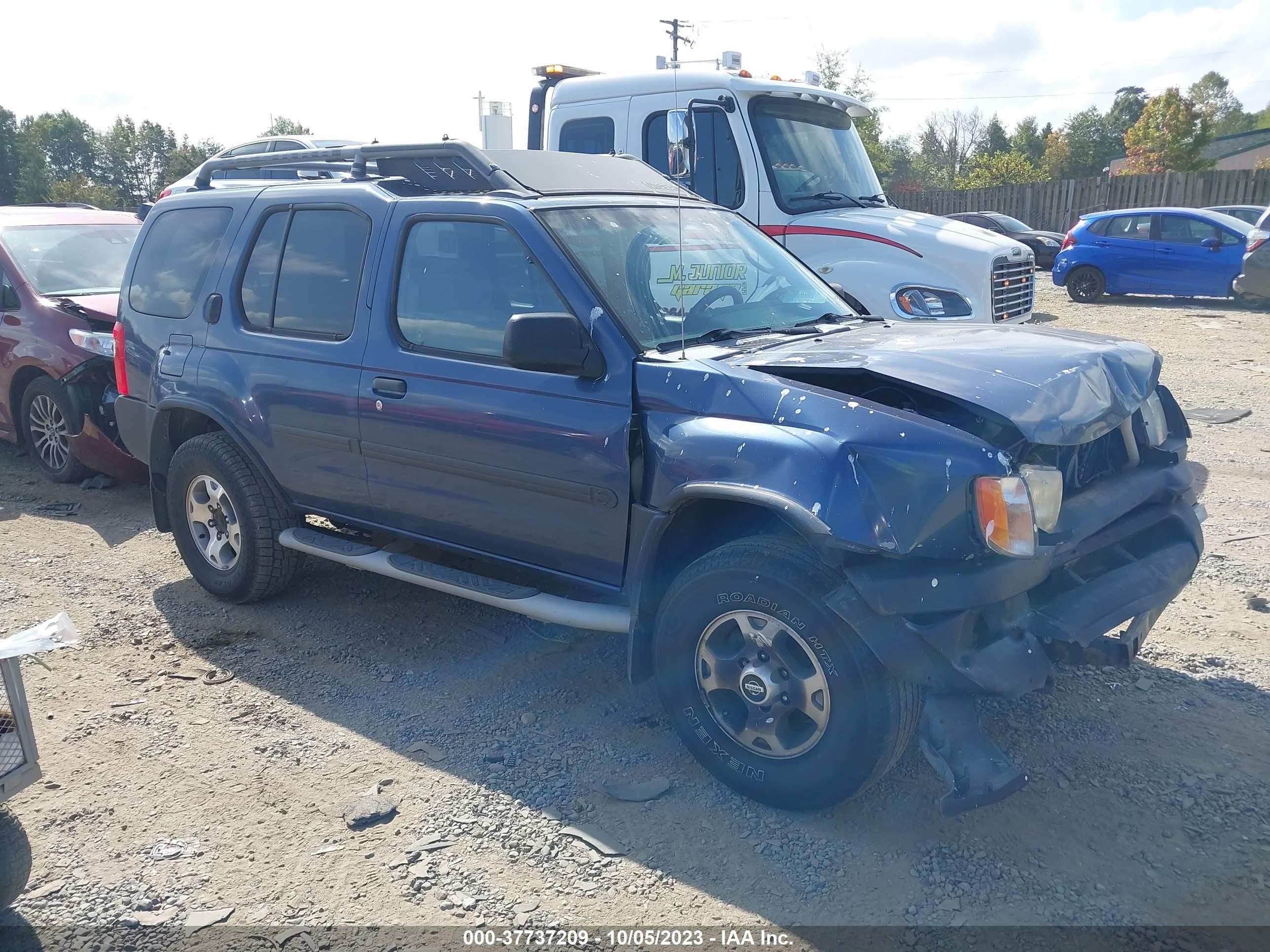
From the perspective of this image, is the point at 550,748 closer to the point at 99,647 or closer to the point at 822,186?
the point at 99,647

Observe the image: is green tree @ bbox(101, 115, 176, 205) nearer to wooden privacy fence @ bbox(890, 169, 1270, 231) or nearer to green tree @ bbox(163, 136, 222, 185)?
green tree @ bbox(163, 136, 222, 185)

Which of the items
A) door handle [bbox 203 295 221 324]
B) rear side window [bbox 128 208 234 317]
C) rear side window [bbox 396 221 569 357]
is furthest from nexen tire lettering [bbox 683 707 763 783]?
rear side window [bbox 128 208 234 317]

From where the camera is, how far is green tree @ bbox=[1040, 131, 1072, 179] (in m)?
63.6

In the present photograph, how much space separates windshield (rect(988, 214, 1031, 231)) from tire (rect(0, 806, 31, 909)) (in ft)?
70.4

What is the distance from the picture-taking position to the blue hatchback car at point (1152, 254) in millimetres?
15852

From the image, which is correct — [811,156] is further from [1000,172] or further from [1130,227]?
[1000,172]

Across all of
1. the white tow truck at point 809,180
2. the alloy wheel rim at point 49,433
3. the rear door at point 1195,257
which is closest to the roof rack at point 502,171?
the white tow truck at point 809,180

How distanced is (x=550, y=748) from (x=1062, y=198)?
2835 centimetres

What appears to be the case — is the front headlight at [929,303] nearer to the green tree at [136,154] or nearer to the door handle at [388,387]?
the door handle at [388,387]

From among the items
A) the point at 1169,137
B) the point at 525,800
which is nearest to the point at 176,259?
the point at 525,800

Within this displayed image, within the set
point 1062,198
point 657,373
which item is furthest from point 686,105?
point 1062,198

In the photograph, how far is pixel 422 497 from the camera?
14.0 feet

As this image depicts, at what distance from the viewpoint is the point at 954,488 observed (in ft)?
9.62

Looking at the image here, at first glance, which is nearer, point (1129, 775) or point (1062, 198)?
point (1129, 775)
